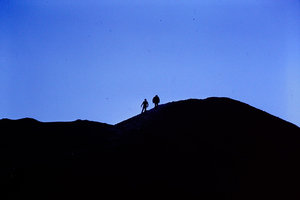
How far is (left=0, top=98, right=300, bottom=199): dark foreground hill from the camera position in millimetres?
19250

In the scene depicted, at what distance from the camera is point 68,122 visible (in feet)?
109

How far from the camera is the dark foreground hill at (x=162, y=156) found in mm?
19250

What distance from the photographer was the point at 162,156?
2302cm

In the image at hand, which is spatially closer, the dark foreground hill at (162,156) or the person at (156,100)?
the dark foreground hill at (162,156)

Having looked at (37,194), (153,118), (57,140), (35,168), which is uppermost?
(153,118)

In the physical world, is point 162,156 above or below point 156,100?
below

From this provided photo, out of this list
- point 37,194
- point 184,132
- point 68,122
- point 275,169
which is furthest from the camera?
point 68,122

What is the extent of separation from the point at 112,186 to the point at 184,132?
1068cm

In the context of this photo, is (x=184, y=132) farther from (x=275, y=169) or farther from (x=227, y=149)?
(x=275, y=169)

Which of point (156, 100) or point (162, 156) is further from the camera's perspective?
point (156, 100)

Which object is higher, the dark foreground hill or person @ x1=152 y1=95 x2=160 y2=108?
person @ x1=152 y1=95 x2=160 y2=108

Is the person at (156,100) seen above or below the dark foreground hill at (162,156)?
above

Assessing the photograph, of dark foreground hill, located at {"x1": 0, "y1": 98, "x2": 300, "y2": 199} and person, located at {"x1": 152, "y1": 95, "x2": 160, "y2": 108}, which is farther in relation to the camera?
person, located at {"x1": 152, "y1": 95, "x2": 160, "y2": 108}

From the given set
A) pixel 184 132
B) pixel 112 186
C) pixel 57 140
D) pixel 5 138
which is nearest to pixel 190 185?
pixel 112 186
